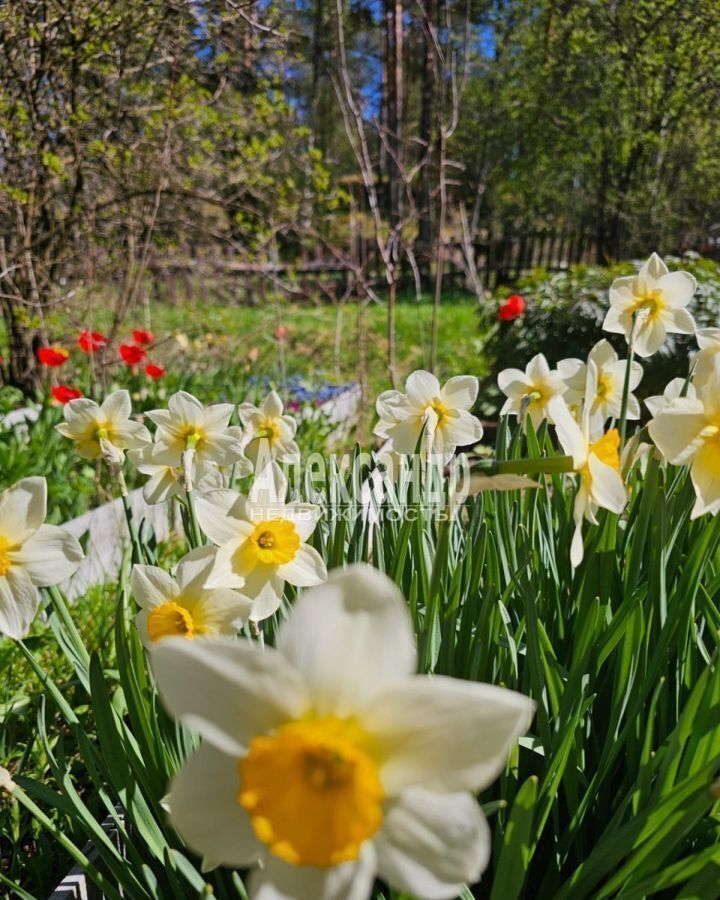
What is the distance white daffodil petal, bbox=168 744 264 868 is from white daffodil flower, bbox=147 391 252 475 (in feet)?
2.27

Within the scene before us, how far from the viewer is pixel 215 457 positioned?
118 centimetres

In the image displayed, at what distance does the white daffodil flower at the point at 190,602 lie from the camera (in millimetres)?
829

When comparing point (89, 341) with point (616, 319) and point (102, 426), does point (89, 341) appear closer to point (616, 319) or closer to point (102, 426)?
point (102, 426)

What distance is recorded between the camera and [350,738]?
480mm

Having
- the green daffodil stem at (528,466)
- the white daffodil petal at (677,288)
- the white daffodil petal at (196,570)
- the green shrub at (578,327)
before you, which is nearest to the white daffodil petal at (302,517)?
the white daffodil petal at (196,570)

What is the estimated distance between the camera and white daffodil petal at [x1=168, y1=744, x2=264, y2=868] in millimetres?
506

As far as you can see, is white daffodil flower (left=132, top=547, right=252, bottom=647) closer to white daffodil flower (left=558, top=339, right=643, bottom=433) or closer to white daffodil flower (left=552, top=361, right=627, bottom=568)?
white daffodil flower (left=552, top=361, right=627, bottom=568)

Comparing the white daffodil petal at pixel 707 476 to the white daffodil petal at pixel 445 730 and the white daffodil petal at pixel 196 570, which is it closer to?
the white daffodil petal at pixel 445 730

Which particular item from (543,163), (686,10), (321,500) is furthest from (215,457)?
(543,163)

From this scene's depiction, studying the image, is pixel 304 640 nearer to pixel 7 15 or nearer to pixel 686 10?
pixel 7 15

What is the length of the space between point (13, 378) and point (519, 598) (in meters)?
4.40

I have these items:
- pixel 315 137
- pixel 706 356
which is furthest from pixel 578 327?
pixel 315 137

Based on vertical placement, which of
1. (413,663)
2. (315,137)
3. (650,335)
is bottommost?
(413,663)

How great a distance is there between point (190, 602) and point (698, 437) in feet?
2.04
